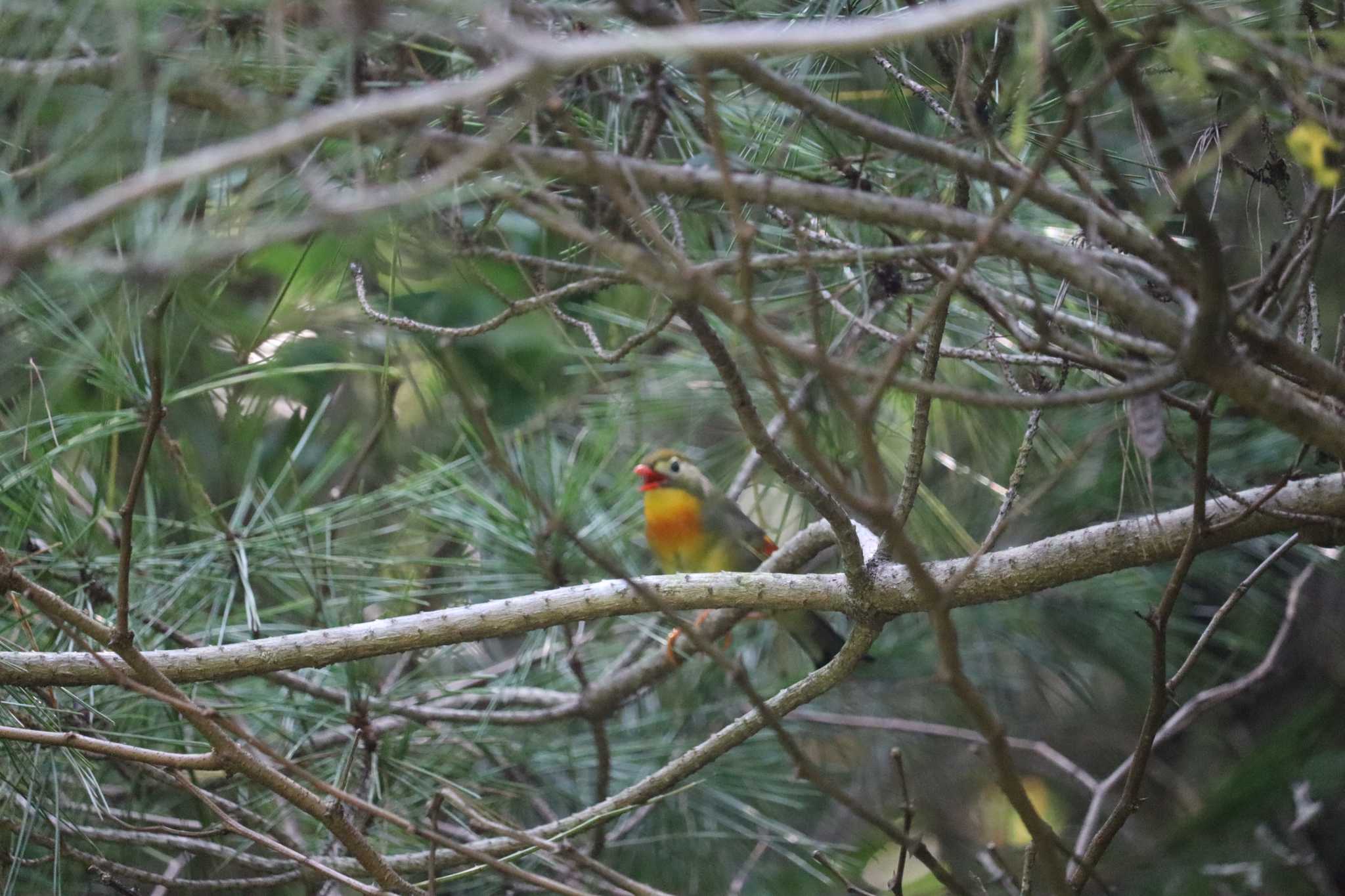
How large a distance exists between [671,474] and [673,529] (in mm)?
237

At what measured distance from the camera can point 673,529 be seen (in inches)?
131

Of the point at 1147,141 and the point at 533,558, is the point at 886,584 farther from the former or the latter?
the point at 533,558

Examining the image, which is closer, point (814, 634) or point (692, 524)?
point (814, 634)

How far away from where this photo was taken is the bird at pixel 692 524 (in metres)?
3.31

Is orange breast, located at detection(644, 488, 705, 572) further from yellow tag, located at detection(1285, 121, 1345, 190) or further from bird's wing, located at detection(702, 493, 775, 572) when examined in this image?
yellow tag, located at detection(1285, 121, 1345, 190)

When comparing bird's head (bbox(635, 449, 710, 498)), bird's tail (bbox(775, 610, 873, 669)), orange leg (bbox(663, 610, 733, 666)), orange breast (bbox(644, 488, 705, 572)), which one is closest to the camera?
orange leg (bbox(663, 610, 733, 666))

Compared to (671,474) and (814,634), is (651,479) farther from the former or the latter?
(814,634)

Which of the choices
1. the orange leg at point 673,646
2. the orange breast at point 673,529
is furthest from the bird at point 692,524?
the orange leg at point 673,646

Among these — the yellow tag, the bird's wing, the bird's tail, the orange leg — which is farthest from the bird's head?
the yellow tag

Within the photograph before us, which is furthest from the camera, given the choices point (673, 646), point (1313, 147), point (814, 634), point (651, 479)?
point (651, 479)

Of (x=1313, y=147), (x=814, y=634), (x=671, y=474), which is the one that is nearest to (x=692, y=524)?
(x=671, y=474)

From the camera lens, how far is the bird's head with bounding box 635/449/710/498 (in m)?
3.45

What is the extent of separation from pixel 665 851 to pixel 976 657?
119 centimetres

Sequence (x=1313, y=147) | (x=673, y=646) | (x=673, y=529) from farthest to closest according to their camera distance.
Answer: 1. (x=673, y=529)
2. (x=673, y=646)
3. (x=1313, y=147)
